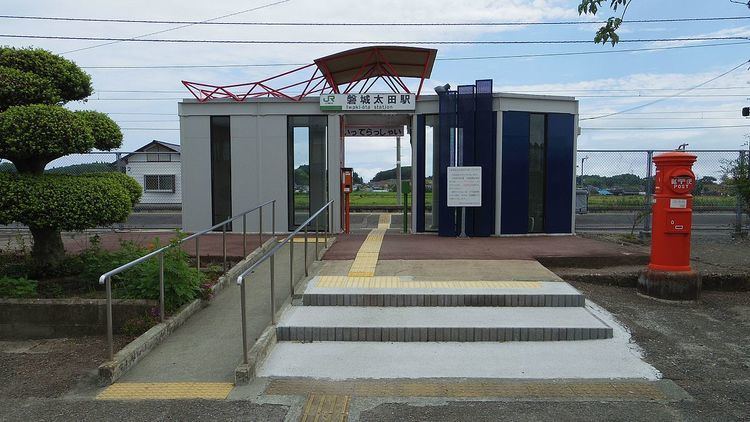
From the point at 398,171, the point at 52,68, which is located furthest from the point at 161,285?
the point at 398,171

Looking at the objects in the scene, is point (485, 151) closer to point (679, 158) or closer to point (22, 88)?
point (679, 158)

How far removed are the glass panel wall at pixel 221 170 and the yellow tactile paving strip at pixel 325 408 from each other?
7999mm

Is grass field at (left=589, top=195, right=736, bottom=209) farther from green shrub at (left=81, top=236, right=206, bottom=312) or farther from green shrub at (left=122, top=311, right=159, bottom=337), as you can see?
green shrub at (left=122, top=311, right=159, bottom=337)

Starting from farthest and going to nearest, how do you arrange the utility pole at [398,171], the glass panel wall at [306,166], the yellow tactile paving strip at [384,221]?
the utility pole at [398,171]
the yellow tactile paving strip at [384,221]
the glass panel wall at [306,166]

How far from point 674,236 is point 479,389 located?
4.10 m

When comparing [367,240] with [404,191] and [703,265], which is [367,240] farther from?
[703,265]

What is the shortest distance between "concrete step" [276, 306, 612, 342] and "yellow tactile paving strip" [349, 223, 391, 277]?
1.43 m

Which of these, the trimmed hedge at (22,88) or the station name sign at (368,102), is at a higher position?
the station name sign at (368,102)

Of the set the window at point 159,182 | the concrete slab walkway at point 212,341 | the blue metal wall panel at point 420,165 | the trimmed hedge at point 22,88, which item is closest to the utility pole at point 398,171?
the window at point 159,182

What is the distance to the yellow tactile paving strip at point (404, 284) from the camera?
6207 millimetres

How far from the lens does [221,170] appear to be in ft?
37.8

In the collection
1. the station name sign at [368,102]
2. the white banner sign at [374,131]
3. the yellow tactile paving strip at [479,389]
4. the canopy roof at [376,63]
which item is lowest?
the yellow tactile paving strip at [479,389]

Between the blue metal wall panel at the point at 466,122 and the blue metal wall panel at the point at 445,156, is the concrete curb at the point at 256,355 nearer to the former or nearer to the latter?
the blue metal wall panel at the point at 445,156

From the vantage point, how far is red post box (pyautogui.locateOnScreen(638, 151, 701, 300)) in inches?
261
